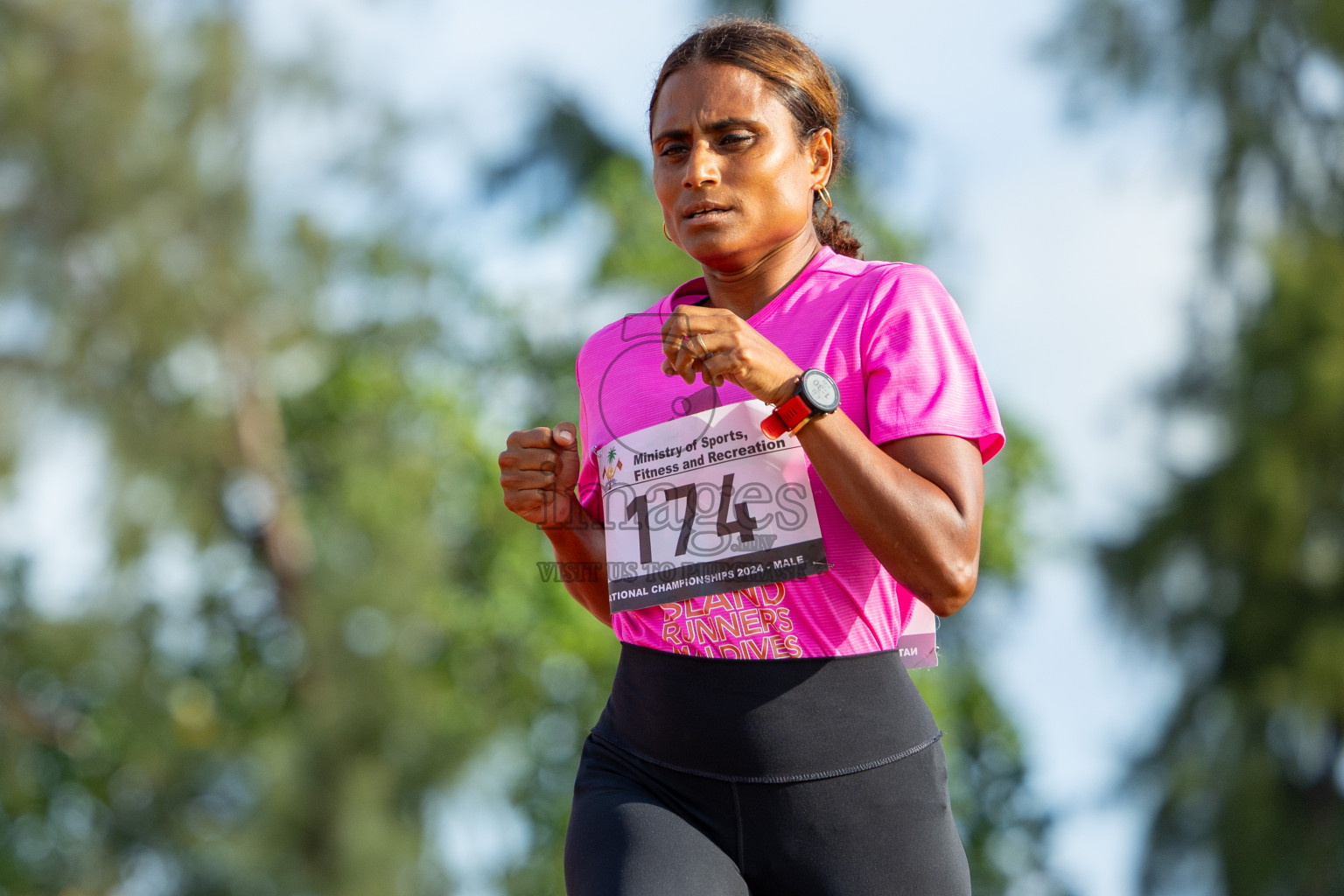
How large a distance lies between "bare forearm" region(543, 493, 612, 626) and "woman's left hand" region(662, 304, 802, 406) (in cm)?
52

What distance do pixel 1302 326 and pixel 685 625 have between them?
1268 centimetres

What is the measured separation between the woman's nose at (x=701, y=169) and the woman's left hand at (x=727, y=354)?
11.8 inches

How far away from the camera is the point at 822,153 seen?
2104 mm

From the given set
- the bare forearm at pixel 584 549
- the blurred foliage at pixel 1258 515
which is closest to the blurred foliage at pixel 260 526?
the blurred foliage at pixel 1258 515

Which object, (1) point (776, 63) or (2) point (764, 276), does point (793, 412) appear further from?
(1) point (776, 63)

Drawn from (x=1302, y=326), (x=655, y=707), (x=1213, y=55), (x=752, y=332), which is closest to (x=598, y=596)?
(x=655, y=707)

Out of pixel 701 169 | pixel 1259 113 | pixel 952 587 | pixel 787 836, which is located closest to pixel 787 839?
pixel 787 836

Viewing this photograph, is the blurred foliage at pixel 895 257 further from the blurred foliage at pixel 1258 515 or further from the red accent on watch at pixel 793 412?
the red accent on watch at pixel 793 412

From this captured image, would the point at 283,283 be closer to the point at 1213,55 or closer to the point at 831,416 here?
the point at 1213,55

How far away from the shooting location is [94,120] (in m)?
14.7

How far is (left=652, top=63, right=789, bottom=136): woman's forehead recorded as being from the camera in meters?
1.98

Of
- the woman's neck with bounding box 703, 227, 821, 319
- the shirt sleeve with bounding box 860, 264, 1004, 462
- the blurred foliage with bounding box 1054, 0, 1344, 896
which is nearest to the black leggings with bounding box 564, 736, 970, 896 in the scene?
the shirt sleeve with bounding box 860, 264, 1004, 462

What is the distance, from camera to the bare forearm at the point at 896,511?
1661mm

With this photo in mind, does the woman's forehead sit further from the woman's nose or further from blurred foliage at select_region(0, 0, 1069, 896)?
blurred foliage at select_region(0, 0, 1069, 896)
